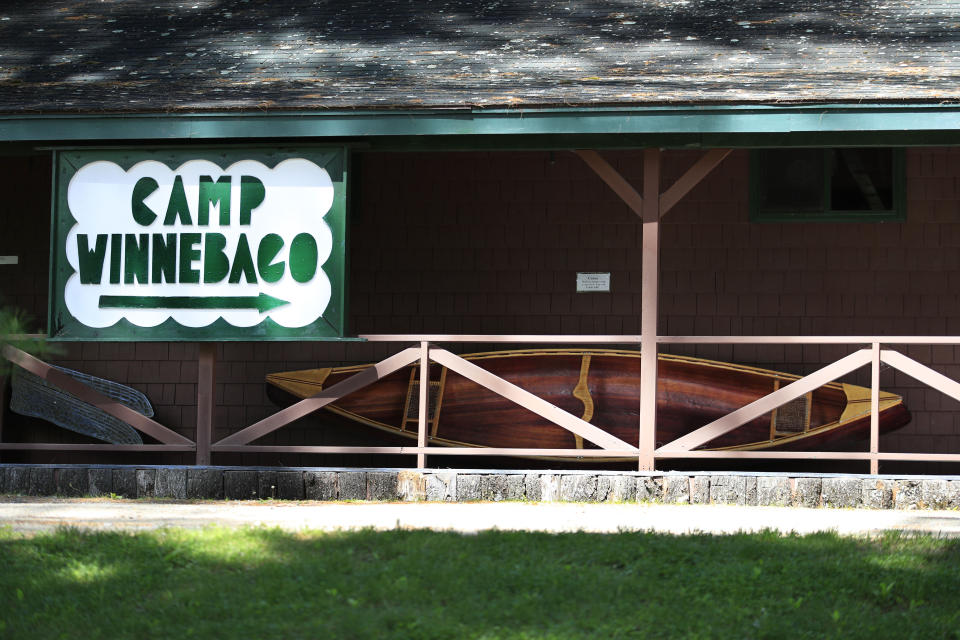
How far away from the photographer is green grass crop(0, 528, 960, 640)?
5.17 metres

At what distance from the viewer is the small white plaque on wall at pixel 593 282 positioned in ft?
37.5

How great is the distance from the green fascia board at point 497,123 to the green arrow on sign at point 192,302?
3.82ft

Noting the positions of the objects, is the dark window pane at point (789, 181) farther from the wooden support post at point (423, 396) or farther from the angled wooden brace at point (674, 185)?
the wooden support post at point (423, 396)

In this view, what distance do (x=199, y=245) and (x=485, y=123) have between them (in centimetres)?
230

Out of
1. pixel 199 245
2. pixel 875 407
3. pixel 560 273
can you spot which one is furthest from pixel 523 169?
pixel 875 407

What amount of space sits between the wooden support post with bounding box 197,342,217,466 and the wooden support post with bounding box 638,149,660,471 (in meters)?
3.20

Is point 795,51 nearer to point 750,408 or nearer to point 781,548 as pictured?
point 750,408

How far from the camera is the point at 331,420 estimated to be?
11.3 meters

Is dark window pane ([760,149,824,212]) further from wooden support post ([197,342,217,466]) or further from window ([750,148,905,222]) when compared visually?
wooden support post ([197,342,217,466])

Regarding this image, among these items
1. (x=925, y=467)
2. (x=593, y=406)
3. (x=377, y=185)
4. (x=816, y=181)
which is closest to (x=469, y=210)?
(x=377, y=185)

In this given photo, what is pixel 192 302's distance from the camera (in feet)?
30.2

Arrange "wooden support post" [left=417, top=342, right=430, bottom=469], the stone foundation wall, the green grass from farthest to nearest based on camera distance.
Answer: "wooden support post" [left=417, top=342, right=430, bottom=469] < the stone foundation wall < the green grass

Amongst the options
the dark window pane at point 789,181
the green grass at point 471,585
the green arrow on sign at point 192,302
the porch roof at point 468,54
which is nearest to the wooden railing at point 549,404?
the green arrow on sign at point 192,302

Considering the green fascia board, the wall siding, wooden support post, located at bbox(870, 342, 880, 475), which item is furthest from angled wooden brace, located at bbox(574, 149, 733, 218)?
the wall siding
